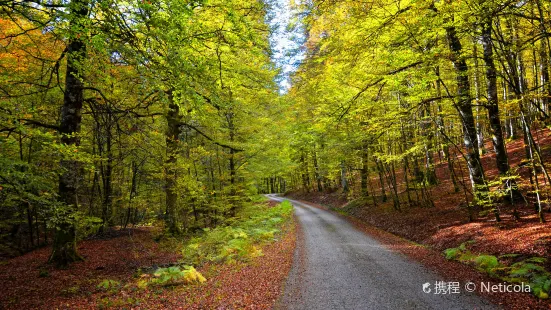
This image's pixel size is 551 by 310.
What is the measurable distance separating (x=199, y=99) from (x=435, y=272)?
7.45m

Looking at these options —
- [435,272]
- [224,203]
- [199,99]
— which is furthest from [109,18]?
[224,203]

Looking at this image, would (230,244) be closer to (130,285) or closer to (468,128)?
(130,285)

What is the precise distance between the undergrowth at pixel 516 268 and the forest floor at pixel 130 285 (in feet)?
17.1

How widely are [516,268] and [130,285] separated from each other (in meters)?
9.74

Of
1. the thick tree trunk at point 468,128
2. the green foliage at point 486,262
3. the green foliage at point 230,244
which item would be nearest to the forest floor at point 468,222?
the green foliage at point 486,262

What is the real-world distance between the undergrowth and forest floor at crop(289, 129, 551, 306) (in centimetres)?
24

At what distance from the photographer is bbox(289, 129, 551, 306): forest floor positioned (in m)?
7.91

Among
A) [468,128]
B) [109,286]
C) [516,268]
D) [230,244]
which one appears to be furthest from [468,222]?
[109,286]

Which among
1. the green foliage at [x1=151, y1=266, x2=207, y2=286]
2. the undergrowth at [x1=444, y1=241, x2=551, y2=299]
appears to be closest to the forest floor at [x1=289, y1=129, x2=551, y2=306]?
the undergrowth at [x1=444, y1=241, x2=551, y2=299]

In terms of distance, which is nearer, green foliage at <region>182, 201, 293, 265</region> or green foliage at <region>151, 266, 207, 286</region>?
green foliage at <region>151, 266, 207, 286</region>

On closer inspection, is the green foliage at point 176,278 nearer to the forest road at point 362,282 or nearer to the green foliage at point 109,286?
the green foliage at point 109,286

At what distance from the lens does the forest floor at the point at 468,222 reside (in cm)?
→ 791

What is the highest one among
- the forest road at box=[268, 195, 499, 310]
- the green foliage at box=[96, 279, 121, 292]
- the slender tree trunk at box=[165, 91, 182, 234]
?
the slender tree trunk at box=[165, 91, 182, 234]

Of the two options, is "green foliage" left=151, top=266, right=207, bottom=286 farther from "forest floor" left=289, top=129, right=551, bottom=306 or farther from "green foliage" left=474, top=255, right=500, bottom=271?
"forest floor" left=289, top=129, right=551, bottom=306
